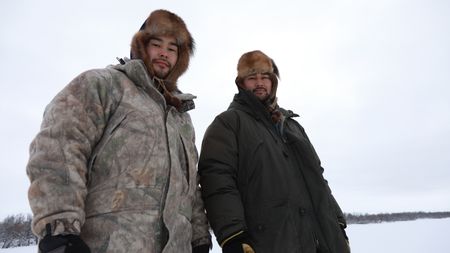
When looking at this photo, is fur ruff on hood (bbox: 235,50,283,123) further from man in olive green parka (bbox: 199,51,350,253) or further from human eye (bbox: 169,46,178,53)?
human eye (bbox: 169,46,178,53)

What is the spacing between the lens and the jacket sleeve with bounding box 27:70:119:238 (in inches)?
56.5

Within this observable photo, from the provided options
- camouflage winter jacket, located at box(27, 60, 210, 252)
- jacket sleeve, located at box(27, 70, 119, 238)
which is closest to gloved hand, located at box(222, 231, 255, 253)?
camouflage winter jacket, located at box(27, 60, 210, 252)

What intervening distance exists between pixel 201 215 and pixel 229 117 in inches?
34.7

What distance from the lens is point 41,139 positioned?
1557 millimetres

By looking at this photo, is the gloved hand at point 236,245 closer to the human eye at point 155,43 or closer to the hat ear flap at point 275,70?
the human eye at point 155,43

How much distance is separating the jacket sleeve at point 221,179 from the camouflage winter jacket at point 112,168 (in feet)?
1.01

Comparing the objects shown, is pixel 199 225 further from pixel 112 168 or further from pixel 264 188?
pixel 112 168

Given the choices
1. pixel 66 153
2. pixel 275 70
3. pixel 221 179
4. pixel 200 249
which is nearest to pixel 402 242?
pixel 275 70

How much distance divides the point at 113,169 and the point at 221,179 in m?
0.92

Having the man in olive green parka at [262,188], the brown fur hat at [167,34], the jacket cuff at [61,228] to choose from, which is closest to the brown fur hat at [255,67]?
the man in olive green parka at [262,188]

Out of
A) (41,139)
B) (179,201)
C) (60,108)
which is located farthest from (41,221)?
(179,201)

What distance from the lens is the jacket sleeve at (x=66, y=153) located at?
4.71 feet

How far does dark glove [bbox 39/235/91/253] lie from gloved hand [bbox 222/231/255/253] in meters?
1.05

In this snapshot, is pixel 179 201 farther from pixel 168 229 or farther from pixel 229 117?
pixel 229 117
